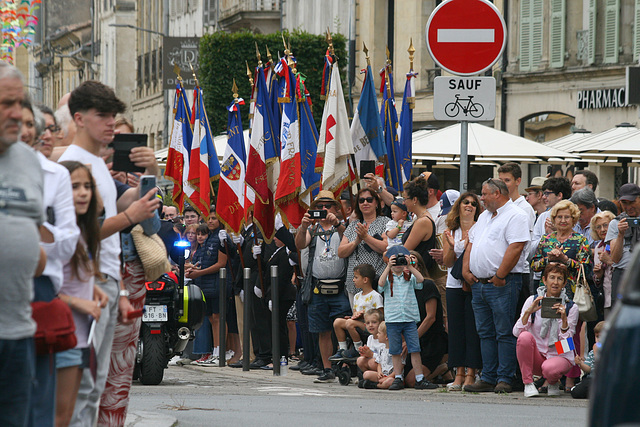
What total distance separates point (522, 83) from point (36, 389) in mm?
29089

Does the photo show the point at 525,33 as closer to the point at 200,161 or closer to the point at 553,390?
→ the point at 200,161

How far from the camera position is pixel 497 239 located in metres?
12.0

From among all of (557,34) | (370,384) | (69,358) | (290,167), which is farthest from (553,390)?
(557,34)

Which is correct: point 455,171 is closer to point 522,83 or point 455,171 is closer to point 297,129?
point 522,83

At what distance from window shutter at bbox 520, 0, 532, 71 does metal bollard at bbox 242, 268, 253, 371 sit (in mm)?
19458

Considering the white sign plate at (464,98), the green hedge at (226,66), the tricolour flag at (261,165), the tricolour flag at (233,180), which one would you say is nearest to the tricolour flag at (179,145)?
the tricolour flag at (233,180)

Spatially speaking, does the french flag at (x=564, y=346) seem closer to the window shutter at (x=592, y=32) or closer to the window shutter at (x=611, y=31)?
the window shutter at (x=611, y=31)

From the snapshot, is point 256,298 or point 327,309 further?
point 256,298

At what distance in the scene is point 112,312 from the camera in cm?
632

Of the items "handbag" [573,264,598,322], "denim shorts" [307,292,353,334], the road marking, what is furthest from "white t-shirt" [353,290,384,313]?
the road marking

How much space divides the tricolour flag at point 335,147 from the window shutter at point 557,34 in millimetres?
17372

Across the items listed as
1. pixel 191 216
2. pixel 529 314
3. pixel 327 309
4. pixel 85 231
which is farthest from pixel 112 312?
pixel 191 216

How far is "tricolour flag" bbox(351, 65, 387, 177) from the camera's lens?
15.7 m

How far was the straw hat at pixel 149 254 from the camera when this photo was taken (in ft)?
23.1
